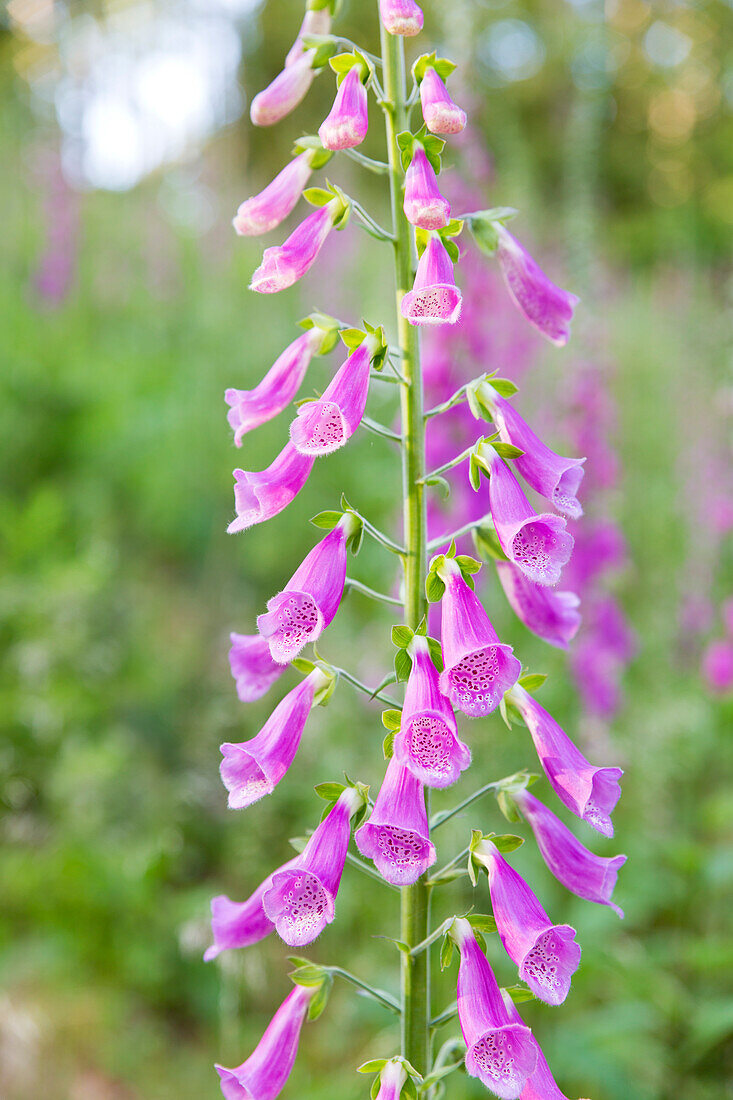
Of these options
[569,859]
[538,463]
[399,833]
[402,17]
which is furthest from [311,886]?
[402,17]

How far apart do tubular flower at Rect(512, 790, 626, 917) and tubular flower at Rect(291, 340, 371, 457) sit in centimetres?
58

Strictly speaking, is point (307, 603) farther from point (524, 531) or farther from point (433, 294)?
point (433, 294)

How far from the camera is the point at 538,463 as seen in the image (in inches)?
51.2

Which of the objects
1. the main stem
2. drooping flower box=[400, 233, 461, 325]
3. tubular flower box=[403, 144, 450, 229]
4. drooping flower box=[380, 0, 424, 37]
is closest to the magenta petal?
the main stem

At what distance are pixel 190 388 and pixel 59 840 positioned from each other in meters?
3.51

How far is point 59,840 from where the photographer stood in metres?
3.43

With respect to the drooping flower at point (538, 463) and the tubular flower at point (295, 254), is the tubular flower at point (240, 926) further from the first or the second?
the tubular flower at point (295, 254)

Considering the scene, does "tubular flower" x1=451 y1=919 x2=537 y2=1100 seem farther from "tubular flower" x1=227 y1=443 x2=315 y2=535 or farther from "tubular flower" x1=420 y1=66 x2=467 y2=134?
"tubular flower" x1=420 y1=66 x2=467 y2=134

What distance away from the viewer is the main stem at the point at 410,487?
1263mm

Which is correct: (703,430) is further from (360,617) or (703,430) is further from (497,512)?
(497,512)

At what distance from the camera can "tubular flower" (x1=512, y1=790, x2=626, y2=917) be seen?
126 centimetres

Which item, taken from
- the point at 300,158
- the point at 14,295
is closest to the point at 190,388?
the point at 14,295

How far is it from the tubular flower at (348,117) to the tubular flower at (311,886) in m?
0.94

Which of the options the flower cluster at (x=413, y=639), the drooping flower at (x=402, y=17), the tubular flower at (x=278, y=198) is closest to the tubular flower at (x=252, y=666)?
the flower cluster at (x=413, y=639)
